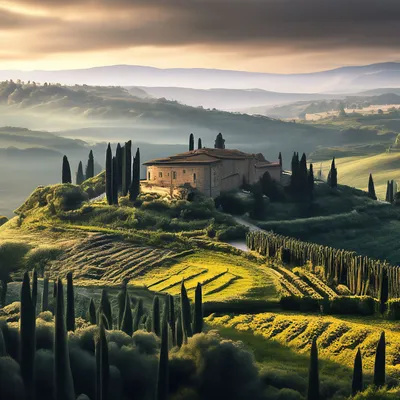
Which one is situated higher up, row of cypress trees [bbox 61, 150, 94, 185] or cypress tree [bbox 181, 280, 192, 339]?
row of cypress trees [bbox 61, 150, 94, 185]

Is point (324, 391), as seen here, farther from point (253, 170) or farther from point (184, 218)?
point (253, 170)

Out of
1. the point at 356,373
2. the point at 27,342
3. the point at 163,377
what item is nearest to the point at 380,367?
the point at 356,373

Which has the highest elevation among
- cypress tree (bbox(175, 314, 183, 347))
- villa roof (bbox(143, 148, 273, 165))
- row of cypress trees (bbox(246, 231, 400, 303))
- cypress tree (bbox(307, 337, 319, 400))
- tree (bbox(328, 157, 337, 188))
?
villa roof (bbox(143, 148, 273, 165))

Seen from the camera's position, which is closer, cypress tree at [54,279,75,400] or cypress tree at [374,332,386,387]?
cypress tree at [54,279,75,400]

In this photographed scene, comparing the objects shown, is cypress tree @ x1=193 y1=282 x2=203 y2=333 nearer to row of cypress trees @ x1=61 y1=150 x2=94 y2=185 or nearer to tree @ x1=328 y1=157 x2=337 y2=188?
row of cypress trees @ x1=61 y1=150 x2=94 y2=185

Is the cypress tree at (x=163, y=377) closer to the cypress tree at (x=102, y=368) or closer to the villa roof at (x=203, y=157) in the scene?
the cypress tree at (x=102, y=368)

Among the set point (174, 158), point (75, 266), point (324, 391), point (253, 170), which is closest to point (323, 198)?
point (253, 170)

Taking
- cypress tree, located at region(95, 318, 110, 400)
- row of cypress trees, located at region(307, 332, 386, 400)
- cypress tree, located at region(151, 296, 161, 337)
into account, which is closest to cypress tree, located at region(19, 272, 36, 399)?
cypress tree, located at region(95, 318, 110, 400)
